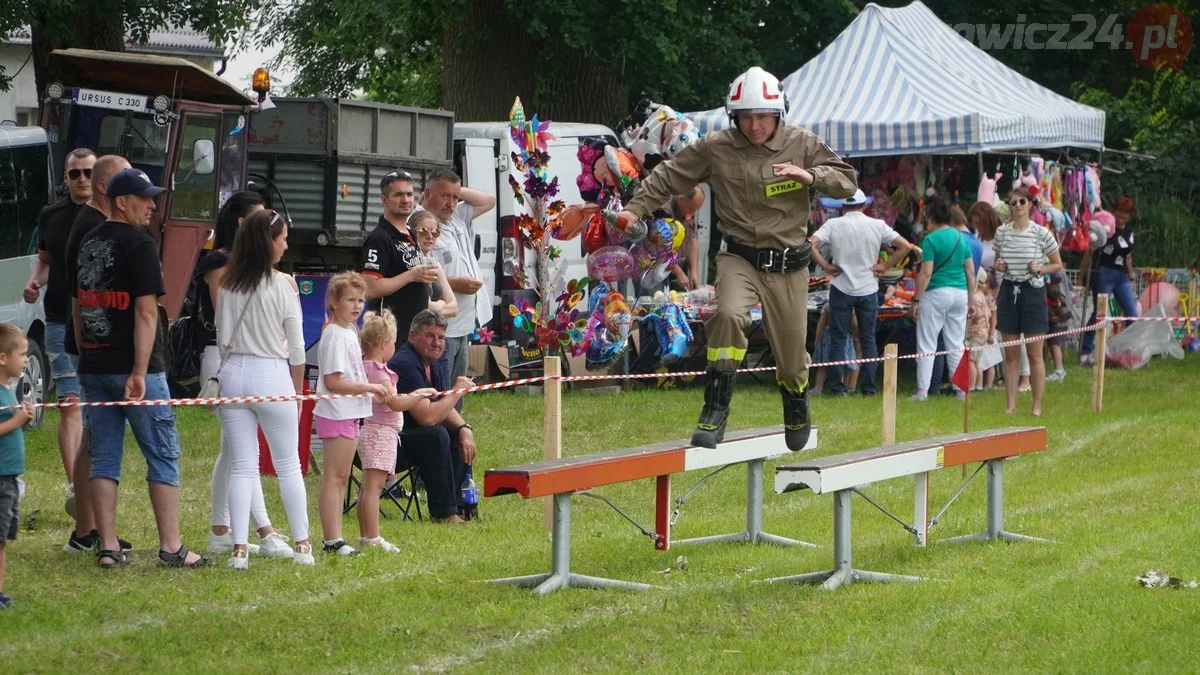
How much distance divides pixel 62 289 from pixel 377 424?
1.93m

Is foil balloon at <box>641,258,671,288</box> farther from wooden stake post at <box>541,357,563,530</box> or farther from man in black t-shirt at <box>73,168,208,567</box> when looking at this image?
man in black t-shirt at <box>73,168,208,567</box>

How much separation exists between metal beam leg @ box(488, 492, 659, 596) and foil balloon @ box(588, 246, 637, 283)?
7.99 meters

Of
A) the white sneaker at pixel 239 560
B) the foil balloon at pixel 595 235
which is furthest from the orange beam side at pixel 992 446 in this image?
the foil balloon at pixel 595 235

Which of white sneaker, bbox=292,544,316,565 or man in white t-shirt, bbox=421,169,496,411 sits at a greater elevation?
man in white t-shirt, bbox=421,169,496,411

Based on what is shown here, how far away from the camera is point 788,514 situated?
11.3 metres

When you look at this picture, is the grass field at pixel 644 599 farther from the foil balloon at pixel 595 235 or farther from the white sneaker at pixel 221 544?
the foil balloon at pixel 595 235

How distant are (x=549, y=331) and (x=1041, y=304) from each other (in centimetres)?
461

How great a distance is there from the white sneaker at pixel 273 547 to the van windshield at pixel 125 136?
8.15 meters

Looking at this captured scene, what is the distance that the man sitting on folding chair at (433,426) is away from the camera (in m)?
9.97

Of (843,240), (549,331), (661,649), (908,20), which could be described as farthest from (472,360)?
(661,649)

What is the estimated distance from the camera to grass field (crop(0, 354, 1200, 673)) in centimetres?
688

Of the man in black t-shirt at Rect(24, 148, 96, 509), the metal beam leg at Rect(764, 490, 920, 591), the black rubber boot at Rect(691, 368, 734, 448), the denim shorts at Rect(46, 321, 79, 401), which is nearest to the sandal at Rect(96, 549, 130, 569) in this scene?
the man in black t-shirt at Rect(24, 148, 96, 509)

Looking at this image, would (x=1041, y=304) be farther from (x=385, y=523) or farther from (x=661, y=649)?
(x=661, y=649)

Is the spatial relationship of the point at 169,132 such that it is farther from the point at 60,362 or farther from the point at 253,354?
the point at 253,354
